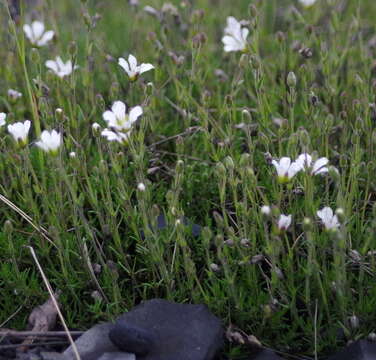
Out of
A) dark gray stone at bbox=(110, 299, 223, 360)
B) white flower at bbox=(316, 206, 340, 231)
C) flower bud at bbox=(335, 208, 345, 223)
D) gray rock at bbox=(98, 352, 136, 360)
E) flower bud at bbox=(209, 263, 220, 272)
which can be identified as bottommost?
gray rock at bbox=(98, 352, 136, 360)

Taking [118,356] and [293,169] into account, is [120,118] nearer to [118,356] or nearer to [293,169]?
[293,169]

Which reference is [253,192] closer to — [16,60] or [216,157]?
[216,157]

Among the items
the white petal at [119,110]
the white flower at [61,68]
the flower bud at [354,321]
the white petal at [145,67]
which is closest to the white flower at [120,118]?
the white petal at [119,110]

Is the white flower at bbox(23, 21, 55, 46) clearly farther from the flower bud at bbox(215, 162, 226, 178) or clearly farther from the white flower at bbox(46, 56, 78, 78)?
the flower bud at bbox(215, 162, 226, 178)

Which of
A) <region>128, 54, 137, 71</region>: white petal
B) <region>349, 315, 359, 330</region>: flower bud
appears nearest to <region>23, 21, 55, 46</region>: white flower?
<region>128, 54, 137, 71</region>: white petal

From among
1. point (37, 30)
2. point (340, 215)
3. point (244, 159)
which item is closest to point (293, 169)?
point (244, 159)

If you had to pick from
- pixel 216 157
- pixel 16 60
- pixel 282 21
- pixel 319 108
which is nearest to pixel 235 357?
pixel 216 157
